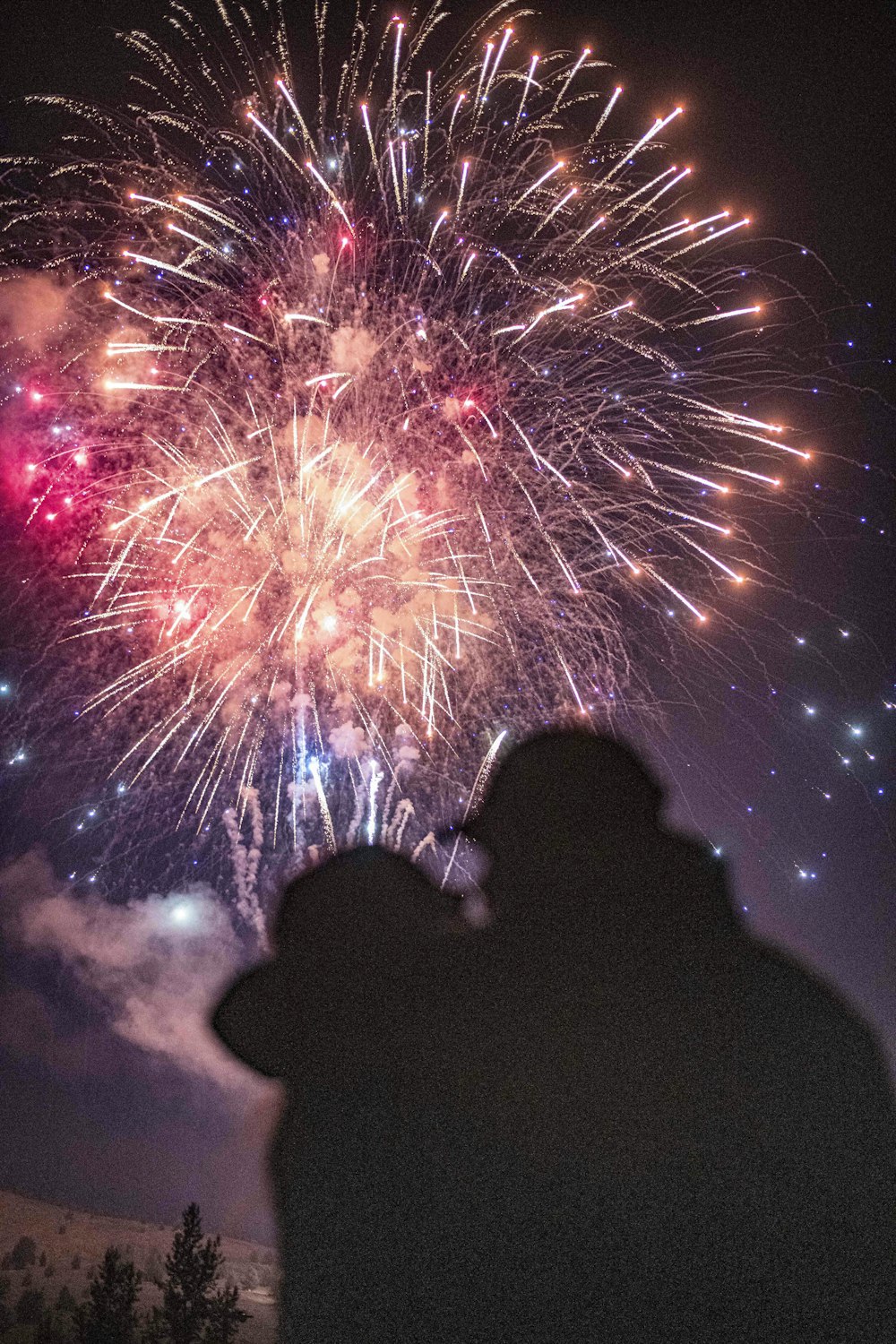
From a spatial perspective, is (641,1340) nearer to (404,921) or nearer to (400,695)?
(404,921)

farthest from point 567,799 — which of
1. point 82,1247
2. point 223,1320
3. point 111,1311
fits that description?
point 82,1247

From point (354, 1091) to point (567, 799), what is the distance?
58.6 inches

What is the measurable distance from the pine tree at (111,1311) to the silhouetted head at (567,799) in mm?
19407

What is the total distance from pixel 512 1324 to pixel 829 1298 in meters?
1.10

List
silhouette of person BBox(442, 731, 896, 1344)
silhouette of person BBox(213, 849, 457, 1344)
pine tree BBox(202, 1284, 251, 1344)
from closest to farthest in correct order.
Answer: silhouette of person BBox(442, 731, 896, 1344)
silhouette of person BBox(213, 849, 457, 1344)
pine tree BBox(202, 1284, 251, 1344)

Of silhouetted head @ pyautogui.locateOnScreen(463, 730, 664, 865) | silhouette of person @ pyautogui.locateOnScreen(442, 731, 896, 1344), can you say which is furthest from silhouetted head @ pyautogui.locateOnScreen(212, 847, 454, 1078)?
silhouetted head @ pyautogui.locateOnScreen(463, 730, 664, 865)

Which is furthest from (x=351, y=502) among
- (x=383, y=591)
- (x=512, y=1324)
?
(x=512, y=1324)

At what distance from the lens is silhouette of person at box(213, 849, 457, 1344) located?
3.13m

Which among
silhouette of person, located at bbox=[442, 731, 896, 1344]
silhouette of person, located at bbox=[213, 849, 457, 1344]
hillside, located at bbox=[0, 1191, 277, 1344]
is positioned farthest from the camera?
hillside, located at bbox=[0, 1191, 277, 1344]

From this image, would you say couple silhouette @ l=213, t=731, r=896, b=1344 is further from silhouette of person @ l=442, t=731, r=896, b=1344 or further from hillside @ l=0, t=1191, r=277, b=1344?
hillside @ l=0, t=1191, r=277, b=1344

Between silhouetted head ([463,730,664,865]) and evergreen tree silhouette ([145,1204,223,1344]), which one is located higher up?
silhouetted head ([463,730,664,865])

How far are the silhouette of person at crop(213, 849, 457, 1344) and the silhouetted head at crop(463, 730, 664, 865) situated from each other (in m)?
0.46

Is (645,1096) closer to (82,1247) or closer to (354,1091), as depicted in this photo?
(354,1091)

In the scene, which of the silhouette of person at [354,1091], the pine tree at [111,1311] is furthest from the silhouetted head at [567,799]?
the pine tree at [111,1311]
